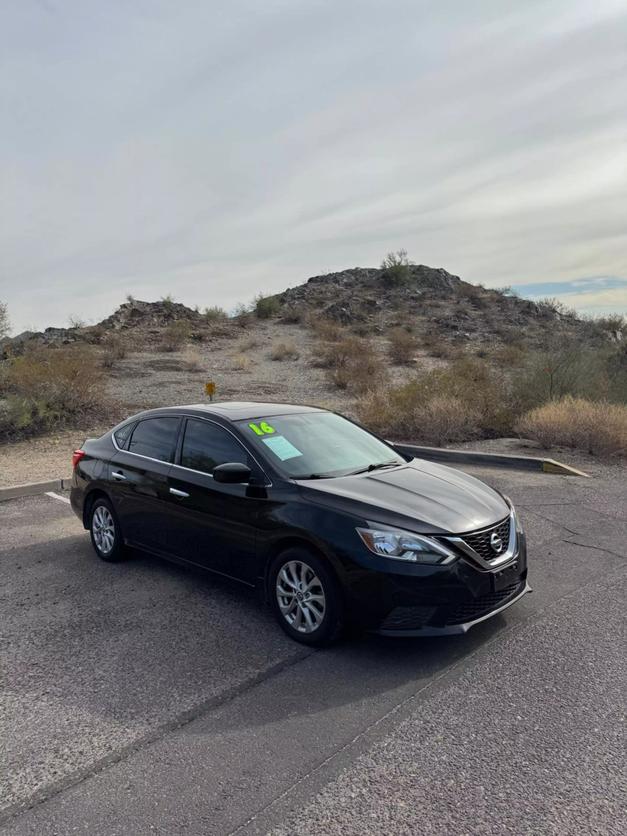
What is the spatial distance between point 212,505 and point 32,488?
529 centimetres

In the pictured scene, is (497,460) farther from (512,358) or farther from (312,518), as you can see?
(512,358)

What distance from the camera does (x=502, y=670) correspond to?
3.99 meters

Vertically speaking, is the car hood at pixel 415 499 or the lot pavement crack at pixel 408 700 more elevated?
the car hood at pixel 415 499

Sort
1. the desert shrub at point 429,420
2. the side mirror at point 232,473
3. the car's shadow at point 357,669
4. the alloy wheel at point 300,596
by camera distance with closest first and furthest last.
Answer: the car's shadow at point 357,669 → the alloy wheel at point 300,596 → the side mirror at point 232,473 → the desert shrub at point 429,420

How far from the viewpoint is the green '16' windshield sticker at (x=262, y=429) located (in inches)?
207

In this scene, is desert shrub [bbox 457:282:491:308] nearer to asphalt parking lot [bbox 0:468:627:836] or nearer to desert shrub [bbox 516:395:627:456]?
desert shrub [bbox 516:395:627:456]

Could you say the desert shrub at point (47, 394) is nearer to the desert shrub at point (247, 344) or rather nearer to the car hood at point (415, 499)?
the car hood at point (415, 499)

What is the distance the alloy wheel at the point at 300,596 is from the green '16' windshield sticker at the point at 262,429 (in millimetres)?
1175

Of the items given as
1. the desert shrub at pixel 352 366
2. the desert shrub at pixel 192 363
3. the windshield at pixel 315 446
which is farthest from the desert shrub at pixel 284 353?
the windshield at pixel 315 446

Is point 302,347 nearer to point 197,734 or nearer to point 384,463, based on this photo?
point 384,463

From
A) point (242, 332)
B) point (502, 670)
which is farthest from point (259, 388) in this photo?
point (502, 670)

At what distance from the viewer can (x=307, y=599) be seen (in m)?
4.36

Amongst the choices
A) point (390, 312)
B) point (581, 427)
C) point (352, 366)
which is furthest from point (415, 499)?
point (390, 312)

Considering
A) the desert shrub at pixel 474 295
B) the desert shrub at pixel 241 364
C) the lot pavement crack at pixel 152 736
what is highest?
the desert shrub at pixel 474 295
